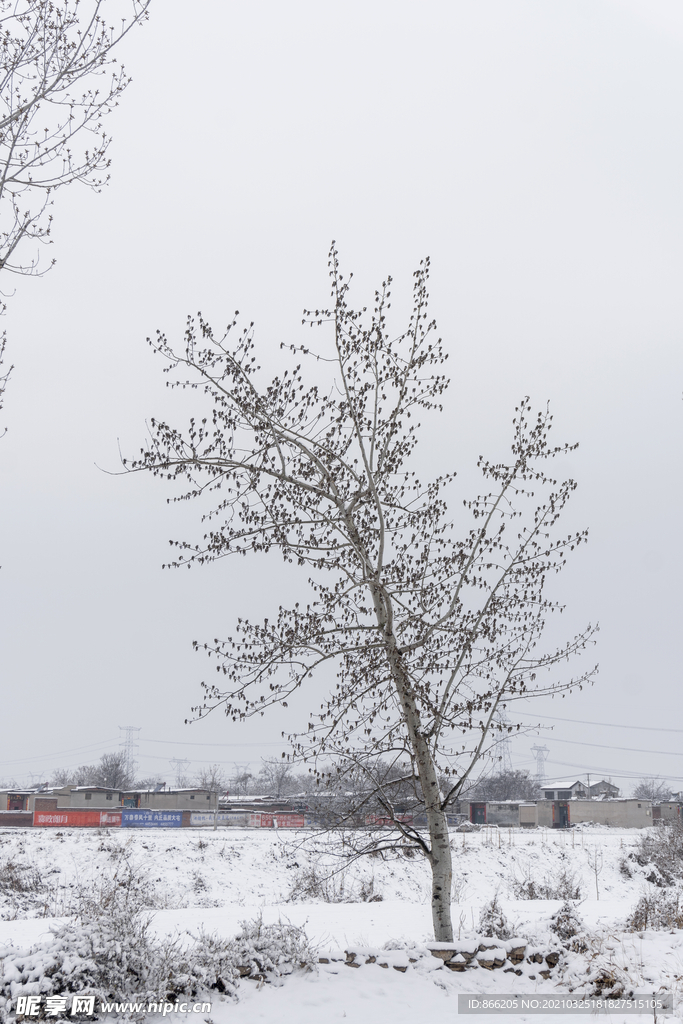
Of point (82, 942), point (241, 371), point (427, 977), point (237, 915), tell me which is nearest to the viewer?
point (82, 942)

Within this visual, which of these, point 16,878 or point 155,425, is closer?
point 155,425

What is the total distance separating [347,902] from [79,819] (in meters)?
35.7

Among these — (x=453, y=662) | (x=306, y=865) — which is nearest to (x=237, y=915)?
(x=453, y=662)

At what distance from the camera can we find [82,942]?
648 cm

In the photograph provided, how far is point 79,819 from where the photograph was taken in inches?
1965

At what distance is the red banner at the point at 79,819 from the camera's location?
4953cm

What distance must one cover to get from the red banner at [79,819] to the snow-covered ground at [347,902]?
10.2 meters

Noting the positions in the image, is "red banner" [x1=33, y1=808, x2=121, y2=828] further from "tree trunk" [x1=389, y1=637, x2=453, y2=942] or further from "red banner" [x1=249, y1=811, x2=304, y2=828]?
"tree trunk" [x1=389, y1=637, x2=453, y2=942]

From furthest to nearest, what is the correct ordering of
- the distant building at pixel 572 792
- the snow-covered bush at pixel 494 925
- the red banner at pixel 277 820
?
the distant building at pixel 572 792 → the red banner at pixel 277 820 → the snow-covered bush at pixel 494 925

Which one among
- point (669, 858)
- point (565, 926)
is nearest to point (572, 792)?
point (669, 858)

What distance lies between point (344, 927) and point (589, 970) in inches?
242

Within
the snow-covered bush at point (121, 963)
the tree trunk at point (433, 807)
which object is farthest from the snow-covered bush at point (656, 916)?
the snow-covered bush at point (121, 963)

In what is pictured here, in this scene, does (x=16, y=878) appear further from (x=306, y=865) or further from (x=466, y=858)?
(x=466, y=858)

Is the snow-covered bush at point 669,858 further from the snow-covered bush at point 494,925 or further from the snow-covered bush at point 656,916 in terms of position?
the snow-covered bush at point 494,925
